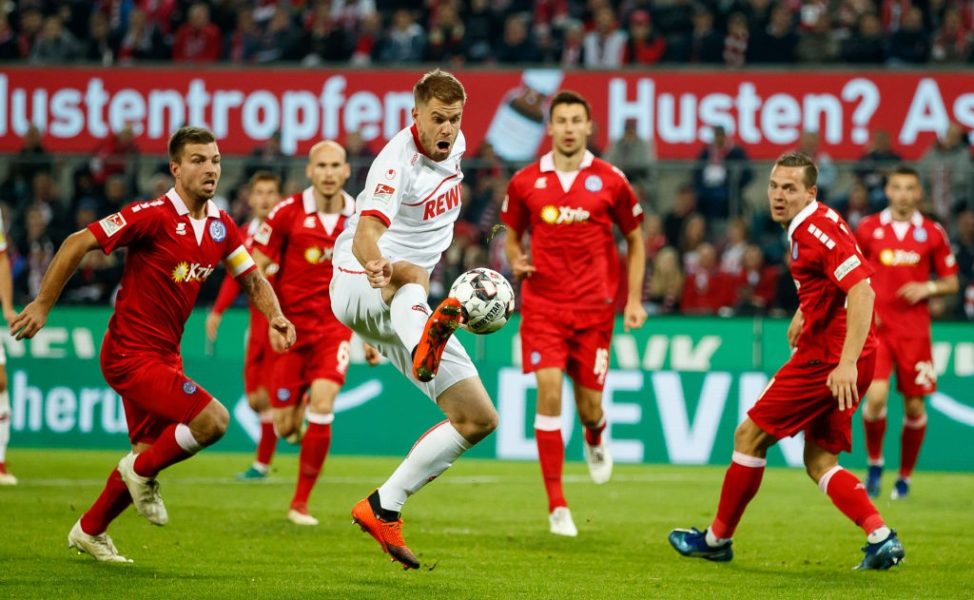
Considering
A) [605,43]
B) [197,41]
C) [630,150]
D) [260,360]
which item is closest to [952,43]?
[605,43]

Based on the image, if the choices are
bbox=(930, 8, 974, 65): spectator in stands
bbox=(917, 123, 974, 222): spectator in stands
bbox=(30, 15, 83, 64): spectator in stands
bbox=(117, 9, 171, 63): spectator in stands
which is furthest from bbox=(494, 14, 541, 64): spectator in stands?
bbox=(30, 15, 83, 64): spectator in stands

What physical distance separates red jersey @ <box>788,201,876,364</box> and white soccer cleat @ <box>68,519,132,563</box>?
13.0 feet

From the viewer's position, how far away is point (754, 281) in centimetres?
1706

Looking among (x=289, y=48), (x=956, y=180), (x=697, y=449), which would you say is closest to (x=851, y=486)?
(x=697, y=449)

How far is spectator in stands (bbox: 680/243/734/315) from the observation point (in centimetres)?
1705

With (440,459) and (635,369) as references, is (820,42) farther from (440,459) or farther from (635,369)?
(440,459)

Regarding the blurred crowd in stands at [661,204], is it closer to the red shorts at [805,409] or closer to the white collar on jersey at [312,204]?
the white collar on jersey at [312,204]

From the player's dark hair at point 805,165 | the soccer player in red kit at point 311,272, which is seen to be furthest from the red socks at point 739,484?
the soccer player in red kit at point 311,272

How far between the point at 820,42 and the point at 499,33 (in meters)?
4.63

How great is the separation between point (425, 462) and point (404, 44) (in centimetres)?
1440

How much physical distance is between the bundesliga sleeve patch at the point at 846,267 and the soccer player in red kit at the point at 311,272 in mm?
4213

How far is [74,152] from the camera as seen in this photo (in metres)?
21.2

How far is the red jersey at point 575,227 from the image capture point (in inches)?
409

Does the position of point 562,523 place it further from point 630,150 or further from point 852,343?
point 630,150
